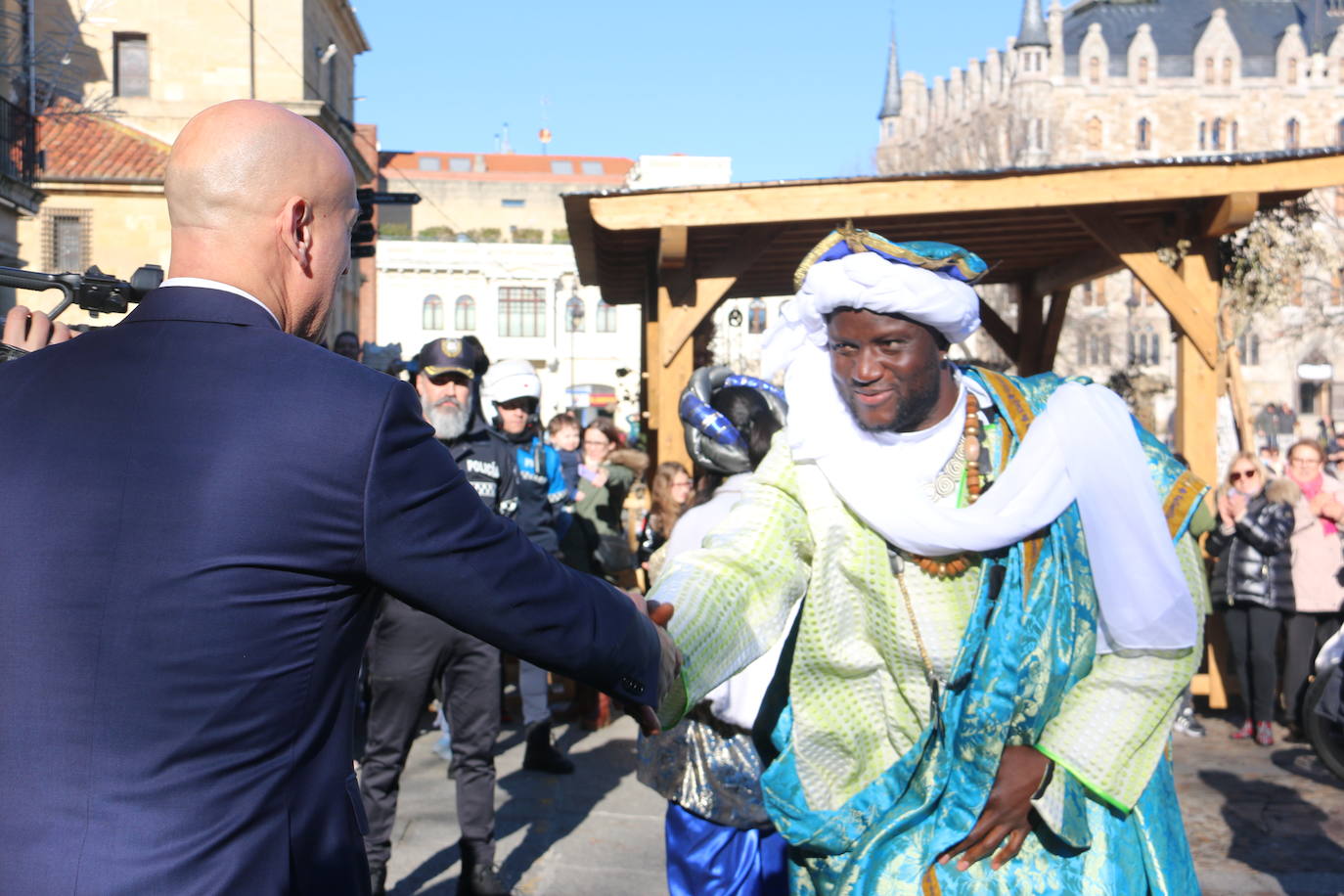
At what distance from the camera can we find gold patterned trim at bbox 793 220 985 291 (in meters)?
2.87

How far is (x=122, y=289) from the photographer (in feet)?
8.71

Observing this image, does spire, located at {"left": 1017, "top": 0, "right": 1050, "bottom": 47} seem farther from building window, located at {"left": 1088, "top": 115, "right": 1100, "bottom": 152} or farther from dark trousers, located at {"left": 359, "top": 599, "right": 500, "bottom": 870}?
dark trousers, located at {"left": 359, "top": 599, "right": 500, "bottom": 870}

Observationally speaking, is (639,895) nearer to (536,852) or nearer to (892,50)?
(536,852)

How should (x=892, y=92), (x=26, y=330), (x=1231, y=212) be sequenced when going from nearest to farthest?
(x=26, y=330) → (x=1231, y=212) → (x=892, y=92)

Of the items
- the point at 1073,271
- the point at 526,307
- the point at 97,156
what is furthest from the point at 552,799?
the point at 526,307

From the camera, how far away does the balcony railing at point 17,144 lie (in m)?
15.6

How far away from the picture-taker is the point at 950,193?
328 inches

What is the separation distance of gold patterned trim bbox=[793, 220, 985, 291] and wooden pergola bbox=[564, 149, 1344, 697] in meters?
5.19

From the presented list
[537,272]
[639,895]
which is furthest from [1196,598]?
[537,272]

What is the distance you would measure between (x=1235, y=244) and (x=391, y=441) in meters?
9.08

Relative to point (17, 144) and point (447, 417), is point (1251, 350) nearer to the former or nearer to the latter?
point (17, 144)

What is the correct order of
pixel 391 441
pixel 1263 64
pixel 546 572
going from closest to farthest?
1. pixel 391 441
2. pixel 546 572
3. pixel 1263 64

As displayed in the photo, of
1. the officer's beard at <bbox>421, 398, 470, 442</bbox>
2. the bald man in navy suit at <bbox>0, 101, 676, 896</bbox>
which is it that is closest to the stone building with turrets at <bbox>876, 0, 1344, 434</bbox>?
the officer's beard at <bbox>421, 398, 470, 442</bbox>

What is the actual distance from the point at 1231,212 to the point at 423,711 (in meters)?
6.05
